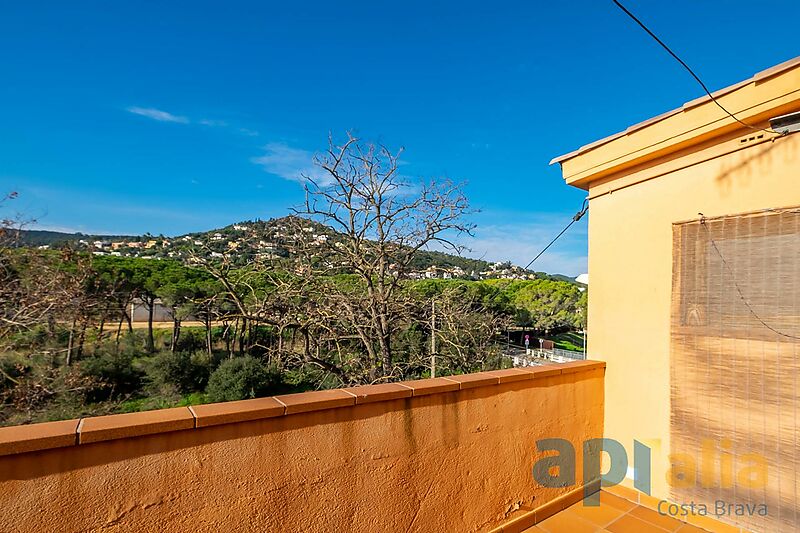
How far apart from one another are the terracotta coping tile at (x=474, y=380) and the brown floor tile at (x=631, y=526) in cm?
143

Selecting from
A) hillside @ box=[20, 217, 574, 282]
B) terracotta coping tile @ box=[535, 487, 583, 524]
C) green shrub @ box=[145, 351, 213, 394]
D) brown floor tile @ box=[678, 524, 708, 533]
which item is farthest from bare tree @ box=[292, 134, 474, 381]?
green shrub @ box=[145, 351, 213, 394]

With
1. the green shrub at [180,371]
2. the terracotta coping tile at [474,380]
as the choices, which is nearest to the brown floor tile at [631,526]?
the terracotta coping tile at [474,380]

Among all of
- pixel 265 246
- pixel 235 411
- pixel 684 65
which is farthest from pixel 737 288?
pixel 265 246

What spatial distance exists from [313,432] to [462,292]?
877 cm

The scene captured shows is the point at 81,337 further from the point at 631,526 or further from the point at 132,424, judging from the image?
the point at 631,526

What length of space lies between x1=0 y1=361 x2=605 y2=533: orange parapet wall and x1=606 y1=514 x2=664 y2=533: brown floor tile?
38 centimetres

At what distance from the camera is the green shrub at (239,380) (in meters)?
13.6

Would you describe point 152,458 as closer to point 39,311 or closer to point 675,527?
point 675,527

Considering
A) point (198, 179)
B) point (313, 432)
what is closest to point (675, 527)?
point (313, 432)

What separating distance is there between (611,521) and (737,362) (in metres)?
1.41

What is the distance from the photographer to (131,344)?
16.7 m

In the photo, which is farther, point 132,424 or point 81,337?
point 81,337

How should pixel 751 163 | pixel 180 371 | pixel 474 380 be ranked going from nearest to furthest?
pixel 474 380 → pixel 751 163 → pixel 180 371

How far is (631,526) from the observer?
2.68 metres
